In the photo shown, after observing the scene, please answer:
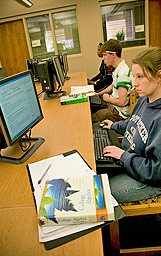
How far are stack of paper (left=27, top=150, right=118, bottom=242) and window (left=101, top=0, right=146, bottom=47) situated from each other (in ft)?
17.1

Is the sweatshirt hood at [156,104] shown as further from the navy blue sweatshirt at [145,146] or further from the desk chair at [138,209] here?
the desk chair at [138,209]

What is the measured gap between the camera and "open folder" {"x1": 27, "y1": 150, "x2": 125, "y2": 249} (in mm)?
606

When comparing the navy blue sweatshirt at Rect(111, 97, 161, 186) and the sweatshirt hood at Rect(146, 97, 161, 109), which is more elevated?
the sweatshirt hood at Rect(146, 97, 161, 109)

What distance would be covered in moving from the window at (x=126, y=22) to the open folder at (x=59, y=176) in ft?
17.1

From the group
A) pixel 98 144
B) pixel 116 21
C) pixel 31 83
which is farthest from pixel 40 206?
pixel 116 21

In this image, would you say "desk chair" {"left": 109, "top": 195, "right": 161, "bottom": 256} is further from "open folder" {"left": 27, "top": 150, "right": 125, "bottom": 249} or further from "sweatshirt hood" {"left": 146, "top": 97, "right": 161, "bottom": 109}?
"sweatshirt hood" {"left": 146, "top": 97, "right": 161, "bottom": 109}

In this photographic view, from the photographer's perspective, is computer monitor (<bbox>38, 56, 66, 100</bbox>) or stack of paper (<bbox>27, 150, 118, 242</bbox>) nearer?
stack of paper (<bbox>27, 150, 118, 242</bbox>)

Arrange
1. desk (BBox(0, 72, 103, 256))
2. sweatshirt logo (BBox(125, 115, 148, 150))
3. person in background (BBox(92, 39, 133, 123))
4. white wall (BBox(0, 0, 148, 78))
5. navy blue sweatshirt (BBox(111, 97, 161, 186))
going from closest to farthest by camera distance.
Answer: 1. desk (BBox(0, 72, 103, 256))
2. navy blue sweatshirt (BBox(111, 97, 161, 186))
3. sweatshirt logo (BBox(125, 115, 148, 150))
4. person in background (BBox(92, 39, 133, 123))
5. white wall (BBox(0, 0, 148, 78))

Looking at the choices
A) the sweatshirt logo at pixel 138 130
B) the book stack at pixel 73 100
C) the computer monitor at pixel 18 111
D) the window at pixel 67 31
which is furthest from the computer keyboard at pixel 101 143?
the window at pixel 67 31

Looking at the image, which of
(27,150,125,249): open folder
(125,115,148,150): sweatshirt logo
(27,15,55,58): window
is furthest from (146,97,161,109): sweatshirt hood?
(27,15,55,58): window

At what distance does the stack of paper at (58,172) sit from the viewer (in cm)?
62

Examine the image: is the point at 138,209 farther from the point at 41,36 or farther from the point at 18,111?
the point at 41,36

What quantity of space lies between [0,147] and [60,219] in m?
0.64

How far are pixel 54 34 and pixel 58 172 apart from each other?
5.30 metres
